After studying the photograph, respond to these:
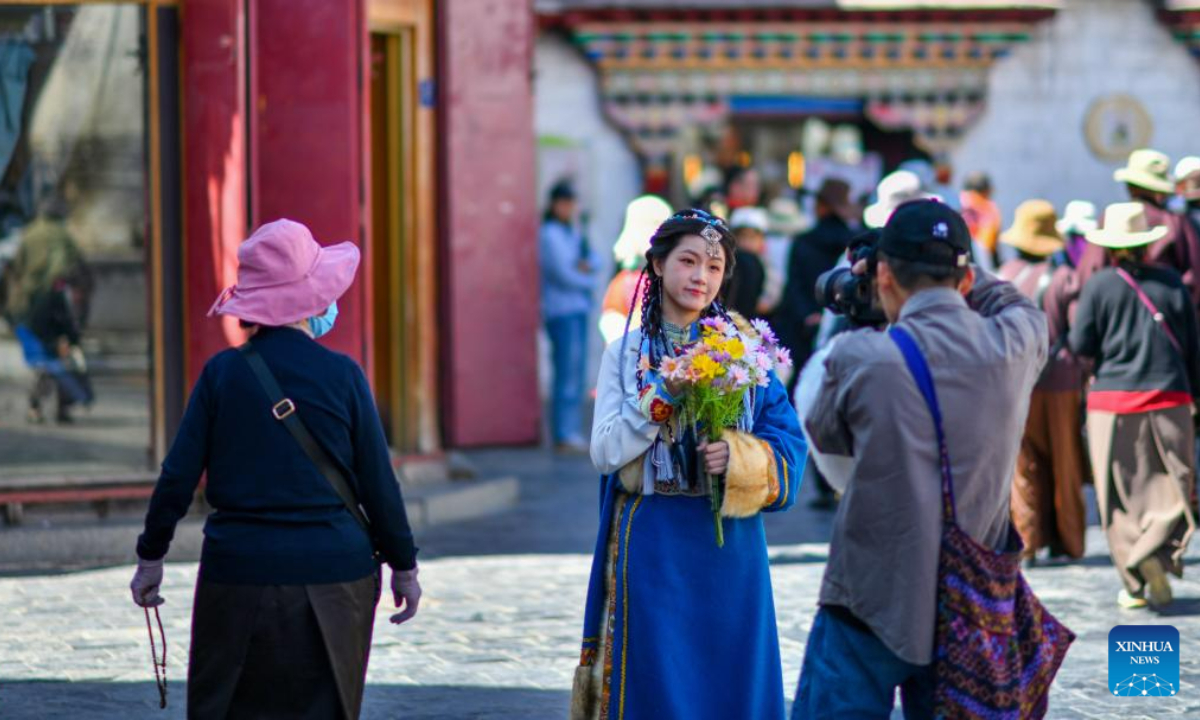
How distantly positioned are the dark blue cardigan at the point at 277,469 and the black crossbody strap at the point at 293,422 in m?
0.01

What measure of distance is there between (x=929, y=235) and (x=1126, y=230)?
15.8ft

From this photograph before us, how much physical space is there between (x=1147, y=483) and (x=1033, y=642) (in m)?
4.68

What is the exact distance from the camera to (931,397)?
4961 millimetres

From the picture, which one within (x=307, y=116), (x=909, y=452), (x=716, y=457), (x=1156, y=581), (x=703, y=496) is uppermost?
(x=307, y=116)

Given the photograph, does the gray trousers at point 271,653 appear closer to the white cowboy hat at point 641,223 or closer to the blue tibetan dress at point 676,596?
the blue tibetan dress at point 676,596

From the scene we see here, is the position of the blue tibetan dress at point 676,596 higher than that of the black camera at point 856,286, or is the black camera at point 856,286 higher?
the black camera at point 856,286

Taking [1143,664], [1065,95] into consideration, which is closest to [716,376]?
[1143,664]

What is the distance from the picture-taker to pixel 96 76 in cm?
1143

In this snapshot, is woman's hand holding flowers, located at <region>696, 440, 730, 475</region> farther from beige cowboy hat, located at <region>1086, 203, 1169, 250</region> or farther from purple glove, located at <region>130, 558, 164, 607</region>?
beige cowboy hat, located at <region>1086, 203, 1169, 250</region>

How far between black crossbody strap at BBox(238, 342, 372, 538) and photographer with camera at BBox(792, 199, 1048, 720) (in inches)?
49.4

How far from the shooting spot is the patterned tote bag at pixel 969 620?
4.91 m

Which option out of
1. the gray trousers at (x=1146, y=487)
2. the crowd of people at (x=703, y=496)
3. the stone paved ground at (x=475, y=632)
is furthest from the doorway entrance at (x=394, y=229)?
the crowd of people at (x=703, y=496)

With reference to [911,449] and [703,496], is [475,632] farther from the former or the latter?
[911,449]

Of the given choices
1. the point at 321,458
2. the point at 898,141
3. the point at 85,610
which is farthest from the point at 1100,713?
the point at 898,141
